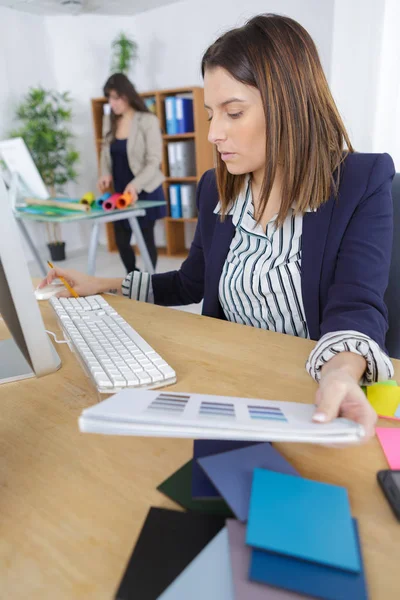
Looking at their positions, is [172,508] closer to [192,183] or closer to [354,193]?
[354,193]

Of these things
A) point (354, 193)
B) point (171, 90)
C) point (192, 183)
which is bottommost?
point (192, 183)

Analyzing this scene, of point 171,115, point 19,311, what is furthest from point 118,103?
point 19,311

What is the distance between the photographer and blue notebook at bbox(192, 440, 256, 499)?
45 centimetres

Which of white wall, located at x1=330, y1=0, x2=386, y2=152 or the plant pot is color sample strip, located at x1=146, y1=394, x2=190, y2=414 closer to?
white wall, located at x1=330, y1=0, x2=386, y2=152

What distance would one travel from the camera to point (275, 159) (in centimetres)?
93

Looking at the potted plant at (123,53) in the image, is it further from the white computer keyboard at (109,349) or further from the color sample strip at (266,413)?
the color sample strip at (266,413)

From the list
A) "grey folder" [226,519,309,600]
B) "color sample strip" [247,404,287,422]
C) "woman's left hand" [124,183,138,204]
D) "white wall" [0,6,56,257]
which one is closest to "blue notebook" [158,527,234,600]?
"grey folder" [226,519,309,600]

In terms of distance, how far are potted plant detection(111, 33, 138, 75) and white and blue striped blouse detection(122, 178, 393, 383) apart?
375cm

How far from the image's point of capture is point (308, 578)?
0.35 meters

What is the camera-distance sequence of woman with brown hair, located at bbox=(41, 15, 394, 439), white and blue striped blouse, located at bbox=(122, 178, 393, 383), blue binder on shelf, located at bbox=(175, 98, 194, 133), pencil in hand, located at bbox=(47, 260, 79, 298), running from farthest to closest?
blue binder on shelf, located at bbox=(175, 98, 194, 133) < pencil in hand, located at bbox=(47, 260, 79, 298) < white and blue striped blouse, located at bbox=(122, 178, 393, 383) < woman with brown hair, located at bbox=(41, 15, 394, 439)

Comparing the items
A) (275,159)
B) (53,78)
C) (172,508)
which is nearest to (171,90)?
(53,78)

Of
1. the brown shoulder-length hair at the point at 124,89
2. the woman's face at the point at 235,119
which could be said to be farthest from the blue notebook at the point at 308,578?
the brown shoulder-length hair at the point at 124,89

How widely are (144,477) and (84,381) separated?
26 cm

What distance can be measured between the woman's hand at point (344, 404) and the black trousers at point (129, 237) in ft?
9.53
